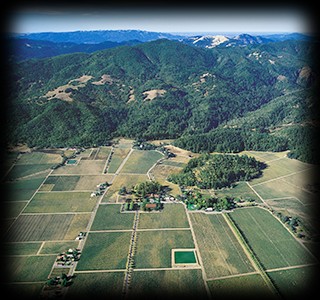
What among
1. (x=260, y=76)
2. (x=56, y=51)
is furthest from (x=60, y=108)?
(x=56, y=51)

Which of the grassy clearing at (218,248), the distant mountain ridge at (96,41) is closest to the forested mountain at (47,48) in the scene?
the distant mountain ridge at (96,41)

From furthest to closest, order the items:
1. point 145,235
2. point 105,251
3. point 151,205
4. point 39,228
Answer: point 151,205
point 39,228
point 145,235
point 105,251

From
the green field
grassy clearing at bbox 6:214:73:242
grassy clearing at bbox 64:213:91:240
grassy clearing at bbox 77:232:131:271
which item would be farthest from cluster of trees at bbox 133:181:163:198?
the green field

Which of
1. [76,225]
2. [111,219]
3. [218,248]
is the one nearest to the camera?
[218,248]

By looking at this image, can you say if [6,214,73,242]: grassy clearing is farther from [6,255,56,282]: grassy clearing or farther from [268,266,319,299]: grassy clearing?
[268,266,319,299]: grassy clearing

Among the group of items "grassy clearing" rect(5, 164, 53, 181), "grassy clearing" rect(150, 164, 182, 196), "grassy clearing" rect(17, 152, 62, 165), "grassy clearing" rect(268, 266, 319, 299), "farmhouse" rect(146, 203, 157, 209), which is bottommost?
"grassy clearing" rect(17, 152, 62, 165)

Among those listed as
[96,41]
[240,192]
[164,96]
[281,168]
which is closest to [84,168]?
[240,192]

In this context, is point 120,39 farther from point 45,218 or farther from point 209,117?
Result: point 45,218

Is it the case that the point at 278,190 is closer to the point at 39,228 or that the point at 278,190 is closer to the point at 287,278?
the point at 287,278
